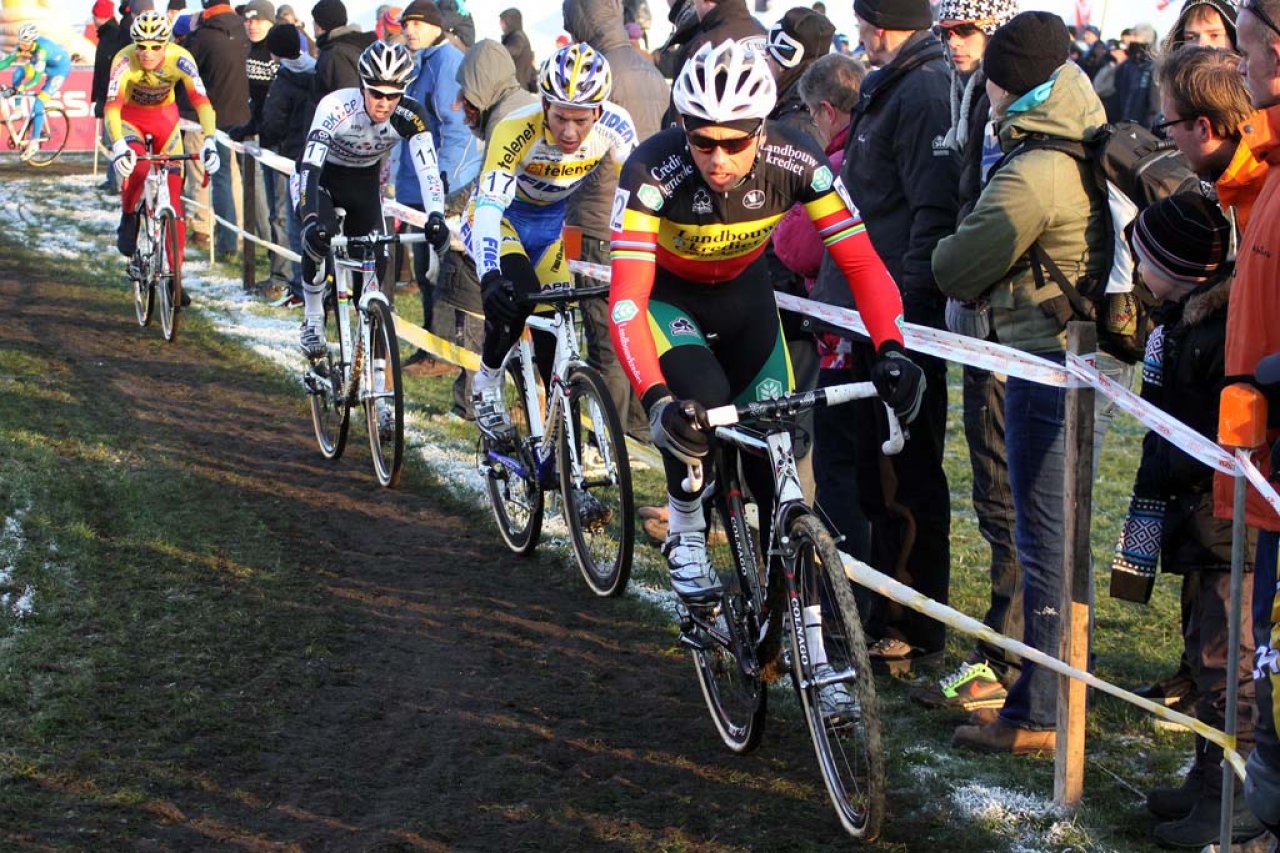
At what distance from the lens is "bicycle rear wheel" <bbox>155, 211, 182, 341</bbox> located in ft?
42.4

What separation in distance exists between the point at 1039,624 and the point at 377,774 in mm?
2364

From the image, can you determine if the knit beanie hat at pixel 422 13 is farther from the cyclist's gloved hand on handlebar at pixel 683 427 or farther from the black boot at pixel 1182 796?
the black boot at pixel 1182 796

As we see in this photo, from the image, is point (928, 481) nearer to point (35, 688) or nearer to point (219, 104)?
point (35, 688)

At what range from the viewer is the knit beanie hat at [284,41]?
14031mm

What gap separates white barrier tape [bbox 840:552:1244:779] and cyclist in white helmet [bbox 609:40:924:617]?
59 centimetres

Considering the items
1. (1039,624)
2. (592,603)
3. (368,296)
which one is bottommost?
(592,603)

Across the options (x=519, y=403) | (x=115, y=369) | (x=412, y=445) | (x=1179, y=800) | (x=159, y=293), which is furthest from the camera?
(x=159, y=293)

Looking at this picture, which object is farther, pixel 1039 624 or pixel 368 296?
pixel 368 296

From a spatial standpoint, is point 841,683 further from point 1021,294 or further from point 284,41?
point 284,41

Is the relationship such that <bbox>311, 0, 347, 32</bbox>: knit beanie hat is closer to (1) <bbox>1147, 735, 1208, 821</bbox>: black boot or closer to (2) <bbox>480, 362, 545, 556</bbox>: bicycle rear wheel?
(2) <bbox>480, 362, 545, 556</bbox>: bicycle rear wheel

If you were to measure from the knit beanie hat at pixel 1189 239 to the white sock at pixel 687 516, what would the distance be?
186cm

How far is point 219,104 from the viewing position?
17781 mm

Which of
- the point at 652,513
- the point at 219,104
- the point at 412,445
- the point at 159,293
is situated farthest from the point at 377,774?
the point at 219,104

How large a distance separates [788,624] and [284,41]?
1074cm
